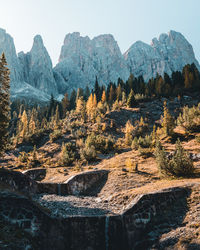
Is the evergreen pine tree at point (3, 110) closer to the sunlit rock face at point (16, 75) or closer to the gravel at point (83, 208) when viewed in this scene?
the gravel at point (83, 208)

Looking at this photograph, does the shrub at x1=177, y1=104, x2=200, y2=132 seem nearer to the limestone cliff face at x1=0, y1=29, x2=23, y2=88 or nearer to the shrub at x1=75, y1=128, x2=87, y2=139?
the shrub at x1=75, y1=128, x2=87, y2=139

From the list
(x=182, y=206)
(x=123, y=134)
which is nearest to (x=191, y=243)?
(x=182, y=206)

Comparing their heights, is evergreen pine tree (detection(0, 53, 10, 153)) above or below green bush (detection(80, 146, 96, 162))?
above

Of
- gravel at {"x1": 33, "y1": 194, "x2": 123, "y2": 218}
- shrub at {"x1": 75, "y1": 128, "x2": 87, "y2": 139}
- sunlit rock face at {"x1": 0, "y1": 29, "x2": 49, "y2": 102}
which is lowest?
gravel at {"x1": 33, "y1": 194, "x2": 123, "y2": 218}

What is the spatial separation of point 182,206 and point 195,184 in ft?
9.03

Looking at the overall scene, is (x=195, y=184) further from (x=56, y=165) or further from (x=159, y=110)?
(x=159, y=110)

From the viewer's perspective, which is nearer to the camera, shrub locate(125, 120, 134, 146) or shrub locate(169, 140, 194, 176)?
shrub locate(169, 140, 194, 176)

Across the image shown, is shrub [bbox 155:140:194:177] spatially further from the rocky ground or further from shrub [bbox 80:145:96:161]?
shrub [bbox 80:145:96:161]

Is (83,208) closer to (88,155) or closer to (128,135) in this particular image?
(88,155)

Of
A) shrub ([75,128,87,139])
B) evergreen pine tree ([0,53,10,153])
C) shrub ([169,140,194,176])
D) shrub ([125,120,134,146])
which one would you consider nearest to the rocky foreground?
shrub ([169,140,194,176])

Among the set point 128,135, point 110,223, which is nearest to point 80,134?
point 128,135

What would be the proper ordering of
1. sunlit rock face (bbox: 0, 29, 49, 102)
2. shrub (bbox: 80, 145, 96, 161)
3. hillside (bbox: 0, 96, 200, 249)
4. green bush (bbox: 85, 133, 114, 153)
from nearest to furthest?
hillside (bbox: 0, 96, 200, 249) → shrub (bbox: 80, 145, 96, 161) → green bush (bbox: 85, 133, 114, 153) → sunlit rock face (bbox: 0, 29, 49, 102)

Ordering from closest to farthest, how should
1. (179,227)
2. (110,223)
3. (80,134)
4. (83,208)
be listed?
(179,227)
(110,223)
(83,208)
(80,134)

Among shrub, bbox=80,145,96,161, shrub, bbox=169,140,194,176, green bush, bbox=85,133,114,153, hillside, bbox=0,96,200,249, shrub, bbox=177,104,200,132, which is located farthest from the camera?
green bush, bbox=85,133,114,153
